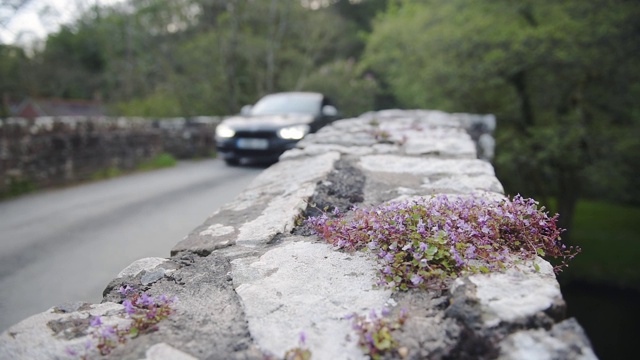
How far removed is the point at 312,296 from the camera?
5.26 feet

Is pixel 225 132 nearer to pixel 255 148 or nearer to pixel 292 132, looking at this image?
pixel 255 148

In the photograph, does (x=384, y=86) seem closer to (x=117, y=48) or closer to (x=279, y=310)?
(x=117, y=48)

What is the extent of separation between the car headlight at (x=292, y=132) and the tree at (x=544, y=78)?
6.27m

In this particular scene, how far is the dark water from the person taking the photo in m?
11.6

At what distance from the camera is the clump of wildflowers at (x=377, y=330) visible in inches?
50.2

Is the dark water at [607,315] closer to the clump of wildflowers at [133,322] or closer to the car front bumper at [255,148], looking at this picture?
the car front bumper at [255,148]

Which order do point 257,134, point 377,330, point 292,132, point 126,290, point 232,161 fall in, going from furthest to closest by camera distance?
point 232,161, point 257,134, point 292,132, point 126,290, point 377,330

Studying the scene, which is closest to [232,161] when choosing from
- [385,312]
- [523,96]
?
[385,312]

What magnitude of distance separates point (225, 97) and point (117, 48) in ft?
31.4

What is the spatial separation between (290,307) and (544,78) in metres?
13.1

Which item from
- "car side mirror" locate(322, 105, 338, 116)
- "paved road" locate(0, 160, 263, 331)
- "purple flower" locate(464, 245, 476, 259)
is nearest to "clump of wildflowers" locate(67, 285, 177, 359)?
"purple flower" locate(464, 245, 476, 259)

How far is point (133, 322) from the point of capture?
58.0 inches

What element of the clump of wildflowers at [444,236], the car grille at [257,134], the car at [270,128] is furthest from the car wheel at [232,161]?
the clump of wildflowers at [444,236]

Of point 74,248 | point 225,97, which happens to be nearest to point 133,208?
point 74,248
